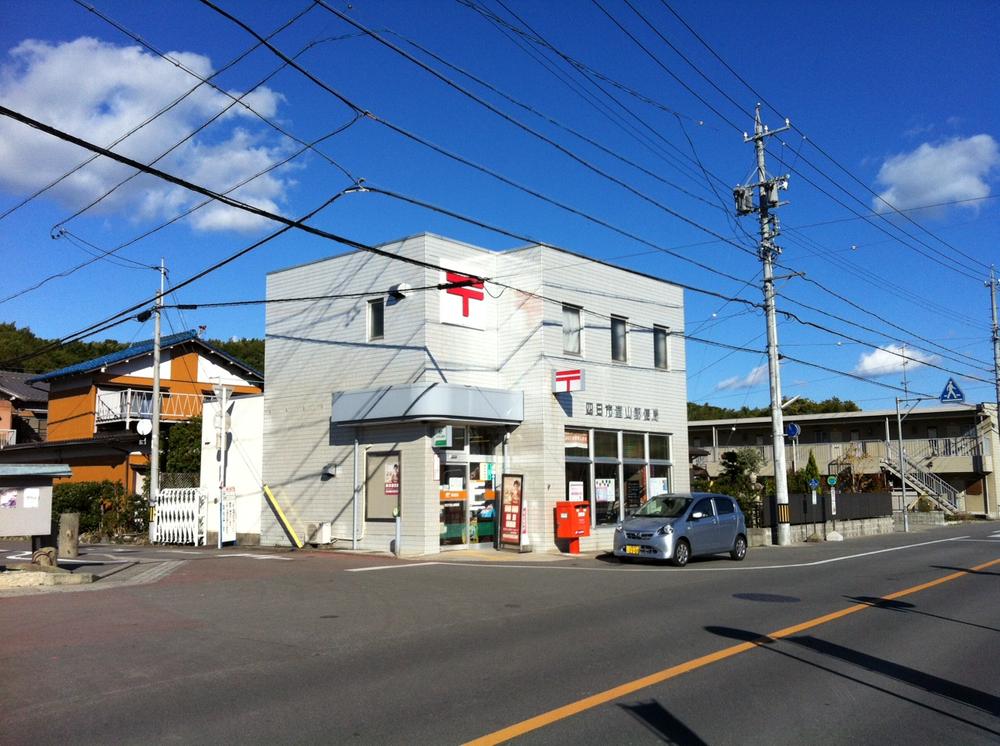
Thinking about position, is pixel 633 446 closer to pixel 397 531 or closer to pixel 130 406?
pixel 397 531

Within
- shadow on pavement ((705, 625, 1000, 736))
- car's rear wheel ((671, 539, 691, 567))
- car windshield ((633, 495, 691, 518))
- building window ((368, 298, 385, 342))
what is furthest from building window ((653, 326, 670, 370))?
shadow on pavement ((705, 625, 1000, 736))

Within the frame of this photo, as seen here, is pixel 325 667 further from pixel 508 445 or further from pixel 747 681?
pixel 508 445

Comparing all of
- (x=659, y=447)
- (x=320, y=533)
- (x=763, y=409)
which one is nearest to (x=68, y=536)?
(x=320, y=533)

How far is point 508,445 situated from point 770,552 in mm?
8212

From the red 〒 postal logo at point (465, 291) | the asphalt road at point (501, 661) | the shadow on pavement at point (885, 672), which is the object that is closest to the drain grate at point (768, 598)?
the asphalt road at point (501, 661)

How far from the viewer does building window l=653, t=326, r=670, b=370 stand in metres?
26.0

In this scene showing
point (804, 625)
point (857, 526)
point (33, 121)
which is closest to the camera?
point (33, 121)

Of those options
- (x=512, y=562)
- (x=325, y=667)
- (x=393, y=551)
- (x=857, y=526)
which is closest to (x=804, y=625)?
(x=325, y=667)

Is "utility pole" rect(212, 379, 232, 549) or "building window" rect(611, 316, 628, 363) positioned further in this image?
"building window" rect(611, 316, 628, 363)

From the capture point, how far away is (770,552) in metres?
23.4

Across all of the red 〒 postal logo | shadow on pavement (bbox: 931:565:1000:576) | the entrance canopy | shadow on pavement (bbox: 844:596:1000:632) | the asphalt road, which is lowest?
shadow on pavement (bbox: 931:565:1000:576)

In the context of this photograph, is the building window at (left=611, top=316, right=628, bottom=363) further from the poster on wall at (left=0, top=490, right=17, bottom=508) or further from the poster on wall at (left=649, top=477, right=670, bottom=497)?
the poster on wall at (left=0, top=490, right=17, bottom=508)

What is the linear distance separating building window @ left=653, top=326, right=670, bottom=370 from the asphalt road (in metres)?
11.3

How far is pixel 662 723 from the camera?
618cm
